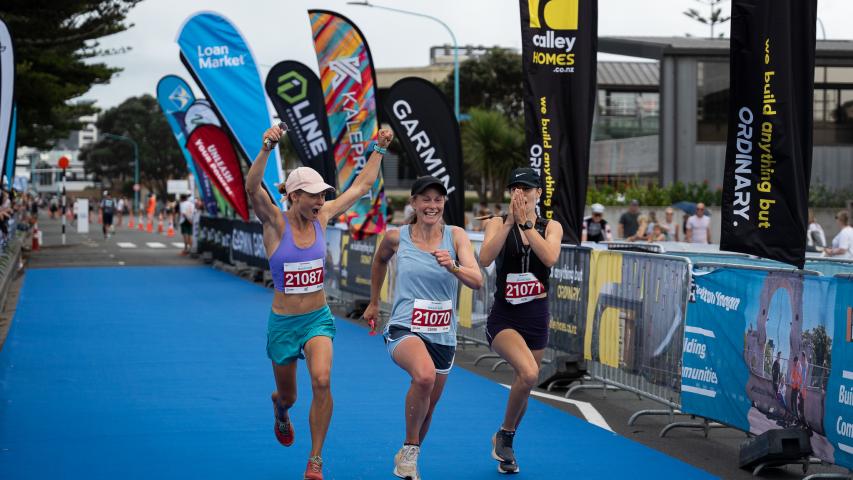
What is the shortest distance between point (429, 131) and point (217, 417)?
22.7ft

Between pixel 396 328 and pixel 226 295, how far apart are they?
49.5 ft

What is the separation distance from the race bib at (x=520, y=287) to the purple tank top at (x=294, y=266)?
122 cm

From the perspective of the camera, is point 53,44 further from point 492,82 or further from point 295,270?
point 492,82

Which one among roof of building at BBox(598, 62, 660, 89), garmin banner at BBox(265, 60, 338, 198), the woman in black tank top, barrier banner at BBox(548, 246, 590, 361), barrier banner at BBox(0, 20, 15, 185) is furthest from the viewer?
roof of building at BBox(598, 62, 660, 89)

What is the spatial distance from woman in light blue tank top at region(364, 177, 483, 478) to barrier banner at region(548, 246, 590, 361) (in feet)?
13.7

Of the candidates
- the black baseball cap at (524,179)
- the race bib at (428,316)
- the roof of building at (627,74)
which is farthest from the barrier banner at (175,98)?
the roof of building at (627,74)

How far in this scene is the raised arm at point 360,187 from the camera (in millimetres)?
7332

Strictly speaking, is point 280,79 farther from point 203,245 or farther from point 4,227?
point 203,245

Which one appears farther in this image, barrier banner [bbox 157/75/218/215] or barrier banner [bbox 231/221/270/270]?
barrier banner [bbox 157/75/218/215]

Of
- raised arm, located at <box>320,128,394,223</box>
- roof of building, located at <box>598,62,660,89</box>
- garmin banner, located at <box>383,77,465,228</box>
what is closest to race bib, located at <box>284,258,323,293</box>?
raised arm, located at <box>320,128,394,223</box>

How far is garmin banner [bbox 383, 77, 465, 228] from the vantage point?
15.1 meters

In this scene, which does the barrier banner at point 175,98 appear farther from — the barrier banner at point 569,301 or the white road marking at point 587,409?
the white road marking at point 587,409

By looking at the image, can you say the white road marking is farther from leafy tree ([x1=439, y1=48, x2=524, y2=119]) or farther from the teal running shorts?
leafy tree ([x1=439, y1=48, x2=524, y2=119])

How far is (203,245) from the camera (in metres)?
32.2
